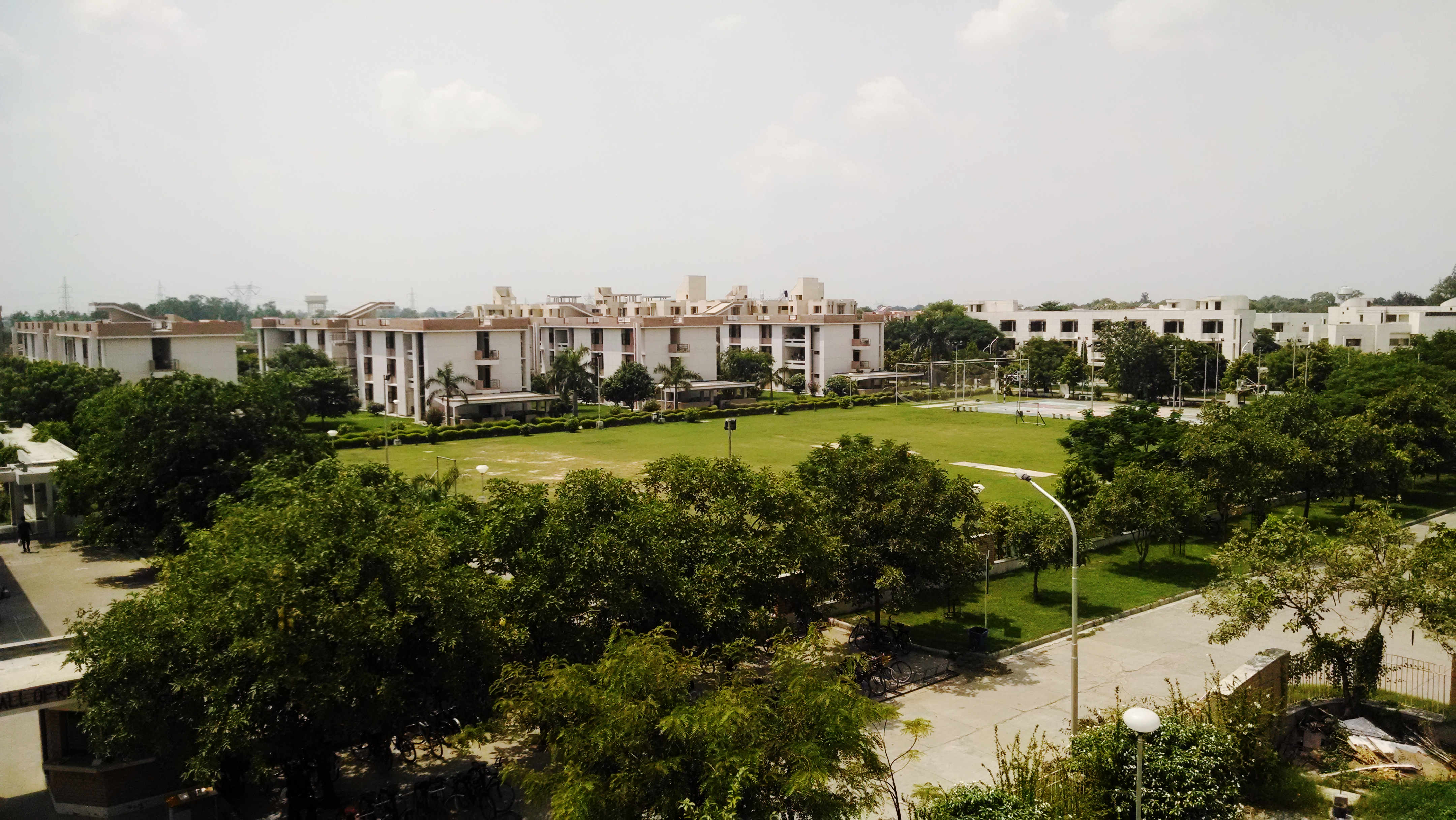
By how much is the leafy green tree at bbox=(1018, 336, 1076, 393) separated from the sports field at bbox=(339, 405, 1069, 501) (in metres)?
15.8

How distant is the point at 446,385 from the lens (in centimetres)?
5509

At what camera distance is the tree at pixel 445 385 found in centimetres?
5531

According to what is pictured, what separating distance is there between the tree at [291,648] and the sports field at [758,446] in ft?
76.7

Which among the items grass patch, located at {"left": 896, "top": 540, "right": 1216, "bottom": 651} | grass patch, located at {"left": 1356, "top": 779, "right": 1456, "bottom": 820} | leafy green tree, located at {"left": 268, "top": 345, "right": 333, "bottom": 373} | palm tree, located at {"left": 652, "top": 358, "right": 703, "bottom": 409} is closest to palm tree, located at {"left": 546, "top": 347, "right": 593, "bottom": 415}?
palm tree, located at {"left": 652, "top": 358, "right": 703, "bottom": 409}

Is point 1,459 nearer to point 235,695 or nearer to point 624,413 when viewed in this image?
point 235,695

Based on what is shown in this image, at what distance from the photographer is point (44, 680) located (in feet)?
38.7

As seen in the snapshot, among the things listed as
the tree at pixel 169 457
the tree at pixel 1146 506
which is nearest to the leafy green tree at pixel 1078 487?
the tree at pixel 1146 506

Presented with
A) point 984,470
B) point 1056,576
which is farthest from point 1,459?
point 984,470

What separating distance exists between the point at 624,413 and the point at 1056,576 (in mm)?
38739

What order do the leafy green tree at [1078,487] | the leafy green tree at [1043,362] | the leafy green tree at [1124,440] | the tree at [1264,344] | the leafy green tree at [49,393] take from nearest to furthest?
the leafy green tree at [1078,487]
the leafy green tree at [1124,440]
the leafy green tree at [49,393]
the leafy green tree at [1043,362]
the tree at [1264,344]

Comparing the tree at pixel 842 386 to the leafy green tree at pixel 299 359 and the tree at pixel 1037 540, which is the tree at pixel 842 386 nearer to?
the leafy green tree at pixel 299 359

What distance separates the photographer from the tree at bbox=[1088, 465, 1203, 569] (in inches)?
888

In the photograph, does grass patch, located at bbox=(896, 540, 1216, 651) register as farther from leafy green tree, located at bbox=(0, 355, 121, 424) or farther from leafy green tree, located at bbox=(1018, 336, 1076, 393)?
leafy green tree, located at bbox=(1018, 336, 1076, 393)

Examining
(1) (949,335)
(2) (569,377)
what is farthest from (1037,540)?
(1) (949,335)
